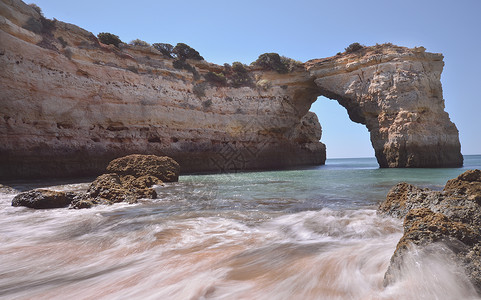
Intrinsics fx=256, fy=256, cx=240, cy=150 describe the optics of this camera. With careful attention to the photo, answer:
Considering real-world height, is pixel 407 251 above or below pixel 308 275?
above

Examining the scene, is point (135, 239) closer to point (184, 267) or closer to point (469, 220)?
point (184, 267)

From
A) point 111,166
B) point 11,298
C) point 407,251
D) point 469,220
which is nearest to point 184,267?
point 11,298

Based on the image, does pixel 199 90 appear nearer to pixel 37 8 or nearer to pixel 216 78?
pixel 216 78

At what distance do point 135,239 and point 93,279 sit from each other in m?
0.96

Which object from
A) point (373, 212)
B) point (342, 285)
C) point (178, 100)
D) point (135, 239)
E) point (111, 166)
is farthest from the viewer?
point (178, 100)

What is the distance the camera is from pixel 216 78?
20.3 metres

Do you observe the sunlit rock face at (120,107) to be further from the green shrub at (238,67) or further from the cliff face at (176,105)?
the green shrub at (238,67)

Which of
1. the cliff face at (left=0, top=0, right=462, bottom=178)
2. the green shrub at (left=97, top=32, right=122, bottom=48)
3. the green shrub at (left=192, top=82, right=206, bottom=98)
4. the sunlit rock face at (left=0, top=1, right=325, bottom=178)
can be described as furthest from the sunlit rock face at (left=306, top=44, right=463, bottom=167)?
the green shrub at (left=97, top=32, right=122, bottom=48)

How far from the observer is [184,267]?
219 centimetres

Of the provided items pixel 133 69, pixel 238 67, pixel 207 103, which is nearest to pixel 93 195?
pixel 133 69

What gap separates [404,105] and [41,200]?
20273 mm

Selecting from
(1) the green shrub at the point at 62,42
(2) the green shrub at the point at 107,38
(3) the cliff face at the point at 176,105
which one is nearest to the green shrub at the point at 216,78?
(3) the cliff face at the point at 176,105

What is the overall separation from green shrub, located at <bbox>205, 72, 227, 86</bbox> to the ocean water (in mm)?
17149

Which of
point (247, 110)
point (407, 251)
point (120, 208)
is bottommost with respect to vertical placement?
point (120, 208)
